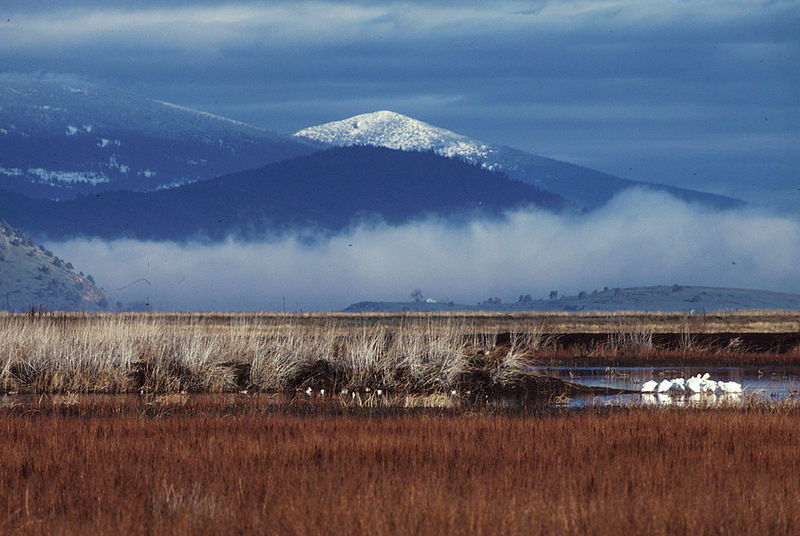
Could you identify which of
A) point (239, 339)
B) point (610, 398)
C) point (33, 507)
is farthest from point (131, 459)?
point (239, 339)

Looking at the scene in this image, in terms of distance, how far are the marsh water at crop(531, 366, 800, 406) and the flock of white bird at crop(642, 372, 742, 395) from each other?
0.26 meters

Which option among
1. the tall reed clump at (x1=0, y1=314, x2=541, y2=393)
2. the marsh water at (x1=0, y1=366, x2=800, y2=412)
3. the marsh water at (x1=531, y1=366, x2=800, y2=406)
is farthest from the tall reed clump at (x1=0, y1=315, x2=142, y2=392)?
the marsh water at (x1=531, y1=366, x2=800, y2=406)

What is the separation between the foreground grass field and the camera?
9273 millimetres

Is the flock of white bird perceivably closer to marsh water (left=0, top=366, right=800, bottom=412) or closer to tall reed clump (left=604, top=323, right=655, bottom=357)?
marsh water (left=0, top=366, right=800, bottom=412)

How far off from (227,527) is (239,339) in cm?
2059

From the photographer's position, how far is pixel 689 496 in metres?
10.4

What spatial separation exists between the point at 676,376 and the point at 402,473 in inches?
777

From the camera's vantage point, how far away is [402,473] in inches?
479

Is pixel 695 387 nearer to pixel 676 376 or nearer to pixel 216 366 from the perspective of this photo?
pixel 676 376

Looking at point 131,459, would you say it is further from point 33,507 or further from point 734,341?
→ point 734,341

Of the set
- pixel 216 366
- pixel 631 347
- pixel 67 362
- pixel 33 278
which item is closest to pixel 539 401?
pixel 216 366

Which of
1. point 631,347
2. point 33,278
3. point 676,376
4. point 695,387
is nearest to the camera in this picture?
point 695,387

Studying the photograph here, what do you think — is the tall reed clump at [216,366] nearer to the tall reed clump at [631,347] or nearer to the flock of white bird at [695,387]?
the flock of white bird at [695,387]

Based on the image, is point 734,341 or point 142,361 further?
point 734,341
